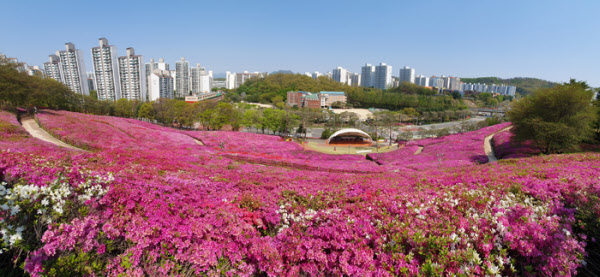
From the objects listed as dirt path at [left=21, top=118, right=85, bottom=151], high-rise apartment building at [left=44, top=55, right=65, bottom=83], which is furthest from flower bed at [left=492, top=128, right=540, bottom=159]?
high-rise apartment building at [left=44, top=55, right=65, bottom=83]

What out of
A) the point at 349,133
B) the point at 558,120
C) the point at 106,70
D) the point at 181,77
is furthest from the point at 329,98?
the point at 558,120

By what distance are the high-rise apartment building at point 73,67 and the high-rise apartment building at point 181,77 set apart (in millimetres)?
48621

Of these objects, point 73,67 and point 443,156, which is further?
point 73,67

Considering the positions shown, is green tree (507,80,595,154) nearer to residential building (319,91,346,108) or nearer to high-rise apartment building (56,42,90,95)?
residential building (319,91,346,108)

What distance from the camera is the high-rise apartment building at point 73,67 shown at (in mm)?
80125

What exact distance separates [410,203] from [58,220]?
230 inches

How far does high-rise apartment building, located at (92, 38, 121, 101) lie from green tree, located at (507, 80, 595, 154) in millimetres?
97227

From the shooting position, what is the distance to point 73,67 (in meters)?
81.4

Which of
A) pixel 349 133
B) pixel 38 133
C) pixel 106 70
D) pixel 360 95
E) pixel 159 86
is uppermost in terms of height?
pixel 106 70

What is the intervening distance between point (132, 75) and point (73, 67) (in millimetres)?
16863

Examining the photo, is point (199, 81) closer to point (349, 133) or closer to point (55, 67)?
point (55, 67)

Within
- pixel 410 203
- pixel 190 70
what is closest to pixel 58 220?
pixel 410 203

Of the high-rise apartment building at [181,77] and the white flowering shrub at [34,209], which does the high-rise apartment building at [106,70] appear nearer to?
the high-rise apartment building at [181,77]

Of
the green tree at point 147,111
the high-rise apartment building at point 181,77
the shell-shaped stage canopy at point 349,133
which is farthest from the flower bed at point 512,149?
the high-rise apartment building at point 181,77
